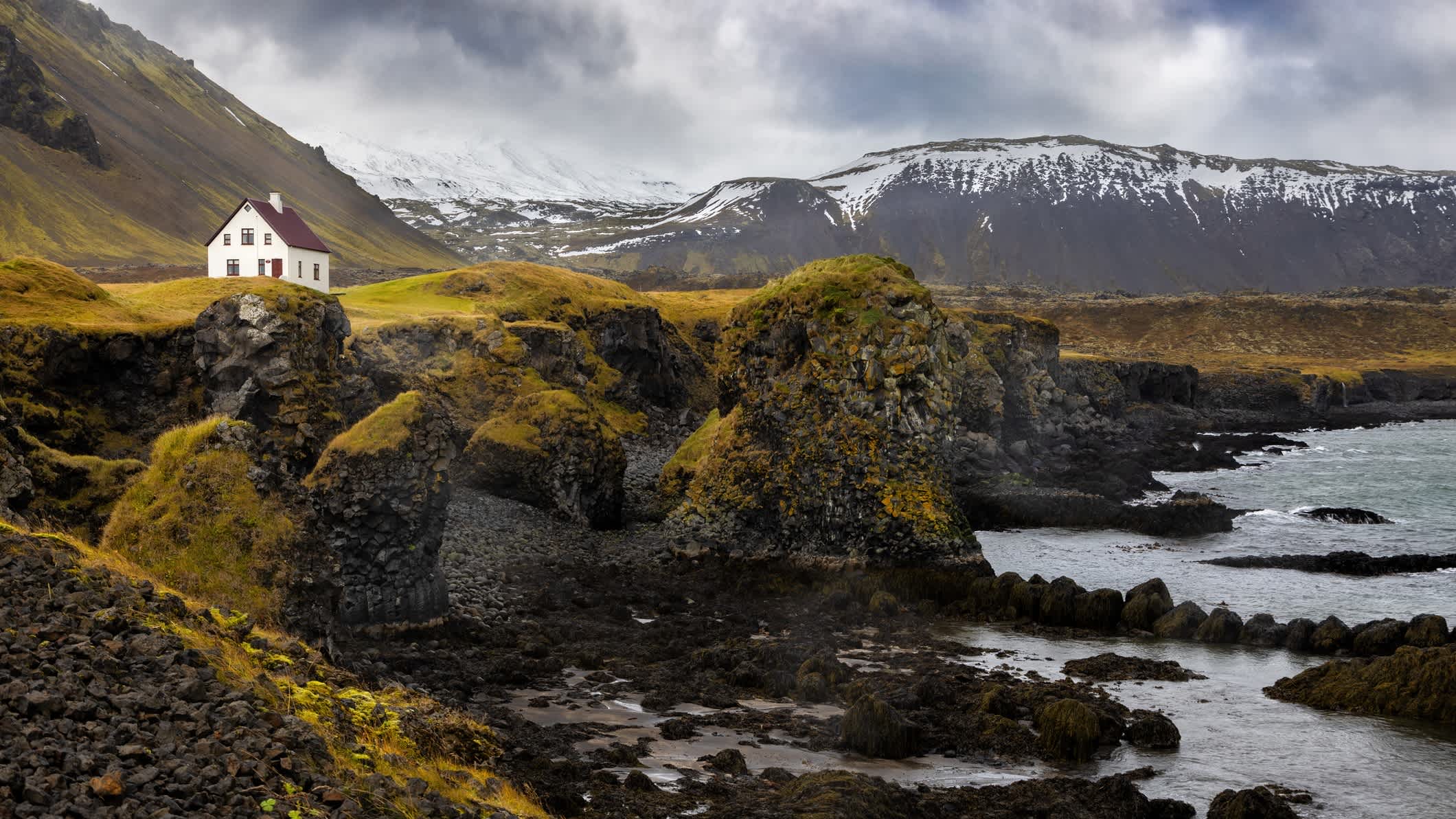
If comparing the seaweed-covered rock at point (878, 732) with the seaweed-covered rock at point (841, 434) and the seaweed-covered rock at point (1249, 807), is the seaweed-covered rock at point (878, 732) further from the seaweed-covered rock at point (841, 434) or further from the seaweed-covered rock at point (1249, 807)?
the seaweed-covered rock at point (841, 434)

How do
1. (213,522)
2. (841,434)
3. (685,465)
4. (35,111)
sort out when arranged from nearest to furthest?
1. (213,522)
2. (841,434)
3. (685,465)
4. (35,111)

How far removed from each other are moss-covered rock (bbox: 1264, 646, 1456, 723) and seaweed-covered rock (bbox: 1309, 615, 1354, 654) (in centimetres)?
369

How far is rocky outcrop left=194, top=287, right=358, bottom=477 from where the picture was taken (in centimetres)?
3522

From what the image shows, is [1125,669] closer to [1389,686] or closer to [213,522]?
[1389,686]

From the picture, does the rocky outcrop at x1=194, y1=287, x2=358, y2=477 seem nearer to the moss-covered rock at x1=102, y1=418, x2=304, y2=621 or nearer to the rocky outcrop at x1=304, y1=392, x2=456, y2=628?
the rocky outcrop at x1=304, y1=392, x2=456, y2=628

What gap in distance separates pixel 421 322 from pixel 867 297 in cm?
2790

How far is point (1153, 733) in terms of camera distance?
20438mm

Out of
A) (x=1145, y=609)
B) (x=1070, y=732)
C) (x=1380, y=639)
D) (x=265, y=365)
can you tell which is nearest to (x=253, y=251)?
(x=265, y=365)

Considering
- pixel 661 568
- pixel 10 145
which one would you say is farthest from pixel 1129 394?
pixel 10 145

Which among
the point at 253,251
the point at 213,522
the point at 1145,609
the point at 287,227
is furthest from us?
the point at 287,227

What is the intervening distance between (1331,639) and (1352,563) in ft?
46.5

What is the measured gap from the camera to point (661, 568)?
119 ft

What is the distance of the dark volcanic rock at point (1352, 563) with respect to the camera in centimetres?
4003

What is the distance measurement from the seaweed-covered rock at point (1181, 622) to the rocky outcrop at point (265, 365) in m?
28.4
